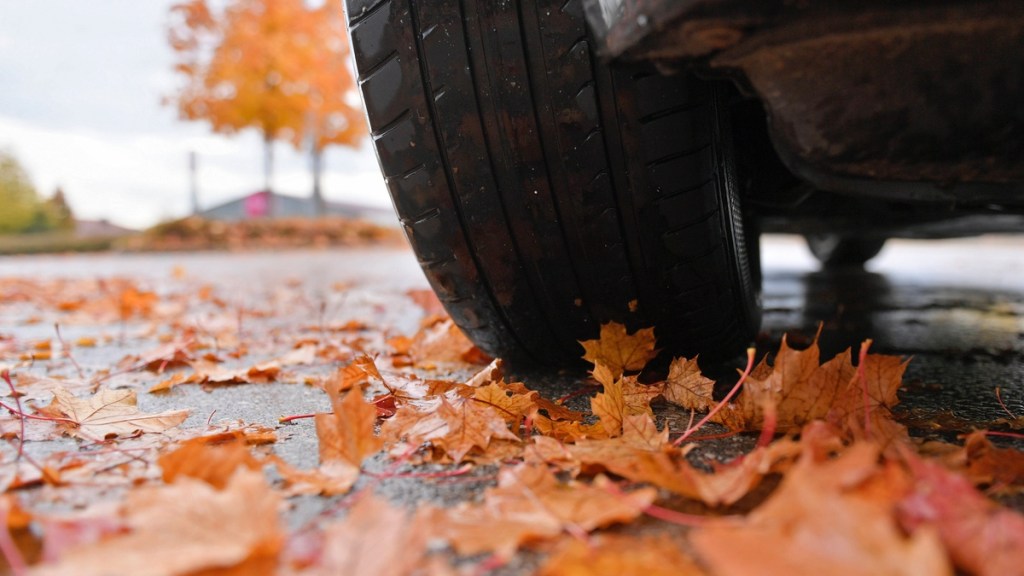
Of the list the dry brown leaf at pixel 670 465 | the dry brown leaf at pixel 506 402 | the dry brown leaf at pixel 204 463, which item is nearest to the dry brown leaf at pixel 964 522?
the dry brown leaf at pixel 670 465

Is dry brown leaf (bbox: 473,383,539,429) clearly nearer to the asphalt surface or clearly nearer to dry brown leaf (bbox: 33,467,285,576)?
the asphalt surface

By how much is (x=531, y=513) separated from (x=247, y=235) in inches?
498

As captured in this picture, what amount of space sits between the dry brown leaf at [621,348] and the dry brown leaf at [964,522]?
22.3 inches

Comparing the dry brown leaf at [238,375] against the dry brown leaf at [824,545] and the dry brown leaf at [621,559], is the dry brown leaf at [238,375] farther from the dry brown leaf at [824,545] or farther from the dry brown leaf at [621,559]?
the dry brown leaf at [824,545]

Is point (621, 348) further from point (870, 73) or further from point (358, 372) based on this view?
point (870, 73)

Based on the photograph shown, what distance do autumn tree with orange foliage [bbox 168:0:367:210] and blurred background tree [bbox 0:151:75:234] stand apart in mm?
9581

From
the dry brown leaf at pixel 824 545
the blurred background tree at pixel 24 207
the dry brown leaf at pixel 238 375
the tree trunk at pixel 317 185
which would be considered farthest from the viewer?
the blurred background tree at pixel 24 207

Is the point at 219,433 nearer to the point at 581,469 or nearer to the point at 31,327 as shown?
the point at 581,469

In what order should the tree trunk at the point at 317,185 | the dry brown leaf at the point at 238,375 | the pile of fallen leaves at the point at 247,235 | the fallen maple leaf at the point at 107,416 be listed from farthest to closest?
the tree trunk at the point at 317,185 → the pile of fallen leaves at the point at 247,235 → the dry brown leaf at the point at 238,375 → the fallen maple leaf at the point at 107,416

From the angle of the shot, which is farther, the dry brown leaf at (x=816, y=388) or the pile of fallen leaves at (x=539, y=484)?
the dry brown leaf at (x=816, y=388)

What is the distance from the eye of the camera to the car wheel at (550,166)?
3.20ft

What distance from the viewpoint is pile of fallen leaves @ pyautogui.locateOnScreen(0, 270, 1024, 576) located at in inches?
20.5

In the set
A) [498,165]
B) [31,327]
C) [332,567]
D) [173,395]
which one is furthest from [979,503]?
[31,327]

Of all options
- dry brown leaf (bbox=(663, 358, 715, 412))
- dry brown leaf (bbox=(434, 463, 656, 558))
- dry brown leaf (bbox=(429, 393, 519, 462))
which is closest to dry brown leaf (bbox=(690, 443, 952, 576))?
dry brown leaf (bbox=(434, 463, 656, 558))
